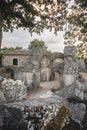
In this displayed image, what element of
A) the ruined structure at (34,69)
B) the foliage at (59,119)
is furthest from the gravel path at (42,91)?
the foliage at (59,119)

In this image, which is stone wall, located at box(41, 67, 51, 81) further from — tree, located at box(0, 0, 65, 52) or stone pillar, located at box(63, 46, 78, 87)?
tree, located at box(0, 0, 65, 52)

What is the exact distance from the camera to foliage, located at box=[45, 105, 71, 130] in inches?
227

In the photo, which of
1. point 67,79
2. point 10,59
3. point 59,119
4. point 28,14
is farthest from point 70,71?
point 10,59

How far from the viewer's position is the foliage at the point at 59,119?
577 centimetres

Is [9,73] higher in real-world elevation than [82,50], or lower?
lower

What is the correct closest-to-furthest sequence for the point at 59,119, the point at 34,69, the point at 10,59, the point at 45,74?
the point at 59,119
the point at 34,69
the point at 45,74
the point at 10,59

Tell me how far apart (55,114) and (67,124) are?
0.48m

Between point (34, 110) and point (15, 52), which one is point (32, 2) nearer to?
point (34, 110)

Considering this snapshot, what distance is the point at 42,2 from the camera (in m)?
13.2

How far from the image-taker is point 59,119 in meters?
5.98

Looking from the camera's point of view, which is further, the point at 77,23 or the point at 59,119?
the point at 77,23

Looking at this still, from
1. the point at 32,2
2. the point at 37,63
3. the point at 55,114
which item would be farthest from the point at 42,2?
the point at 37,63

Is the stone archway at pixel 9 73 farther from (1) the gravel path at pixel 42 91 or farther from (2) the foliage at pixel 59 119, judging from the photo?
(2) the foliage at pixel 59 119

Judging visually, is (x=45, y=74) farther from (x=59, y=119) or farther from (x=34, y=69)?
(x=59, y=119)
